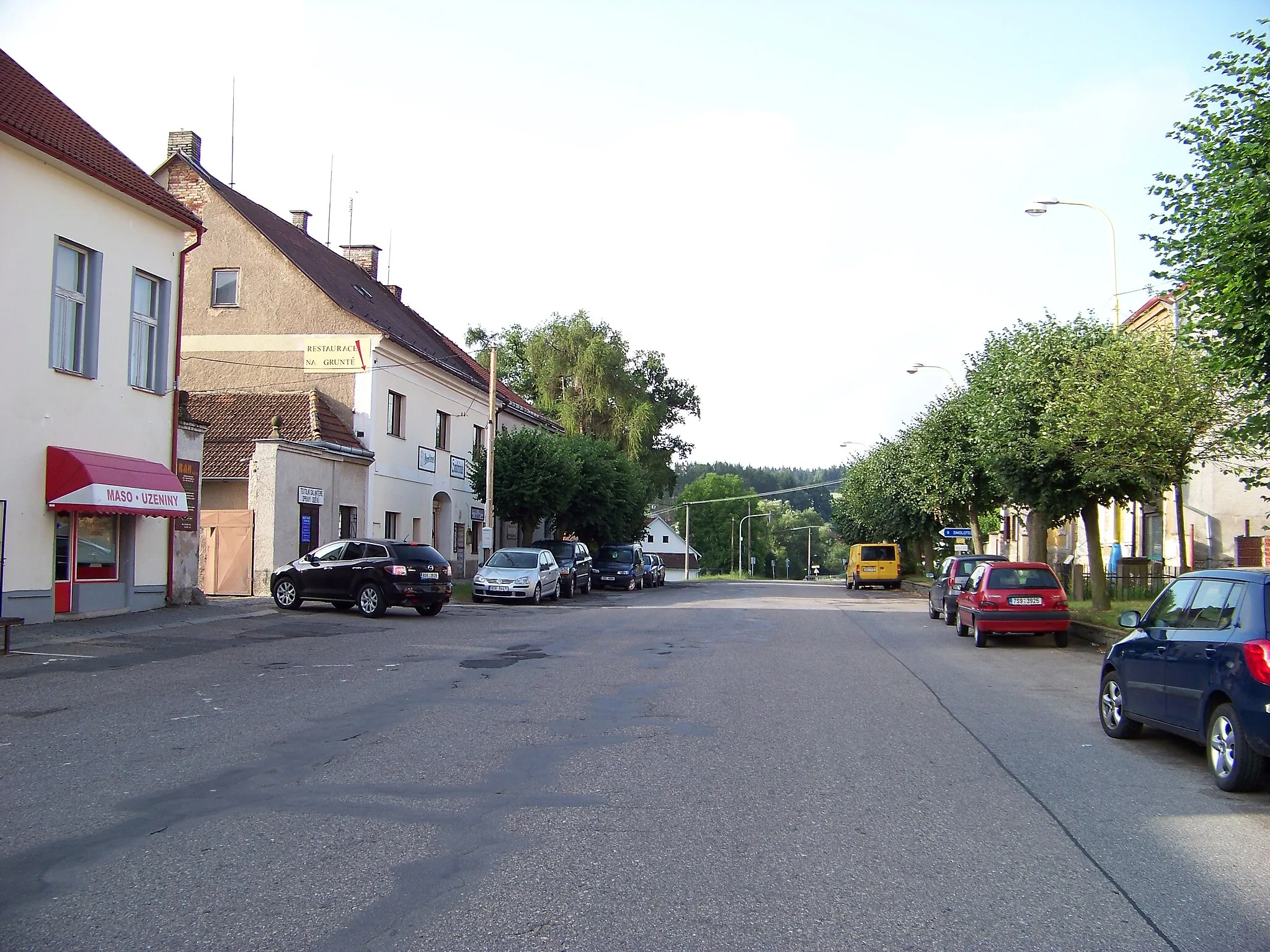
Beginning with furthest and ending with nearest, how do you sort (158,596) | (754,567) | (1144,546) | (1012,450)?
1. (754,567)
2. (1144,546)
3. (1012,450)
4. (158,596)

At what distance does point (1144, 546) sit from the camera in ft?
119

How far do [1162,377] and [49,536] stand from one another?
19680mm

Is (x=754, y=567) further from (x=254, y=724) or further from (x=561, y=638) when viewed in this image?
(x=254, y=724)

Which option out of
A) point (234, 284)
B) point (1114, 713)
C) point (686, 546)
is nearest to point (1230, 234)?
point (1114, 713)

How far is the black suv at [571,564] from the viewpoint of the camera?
114 feet

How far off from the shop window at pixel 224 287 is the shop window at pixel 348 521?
24.2 ft

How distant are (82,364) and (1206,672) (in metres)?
17.7

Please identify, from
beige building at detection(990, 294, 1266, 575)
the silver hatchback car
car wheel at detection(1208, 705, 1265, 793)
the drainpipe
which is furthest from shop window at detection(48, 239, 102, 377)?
beige building at detection(990, 294, 1266, 575)

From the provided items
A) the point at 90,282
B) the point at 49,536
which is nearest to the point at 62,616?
the point at 49,536

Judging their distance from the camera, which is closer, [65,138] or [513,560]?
[65,138]

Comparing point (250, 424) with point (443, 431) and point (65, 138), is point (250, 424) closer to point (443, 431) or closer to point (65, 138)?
point (443, 431)

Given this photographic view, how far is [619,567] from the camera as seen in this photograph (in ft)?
146

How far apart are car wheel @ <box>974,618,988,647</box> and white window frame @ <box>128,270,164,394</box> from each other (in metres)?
16.1

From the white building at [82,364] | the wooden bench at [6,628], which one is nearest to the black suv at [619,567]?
the white building at [82,364]
